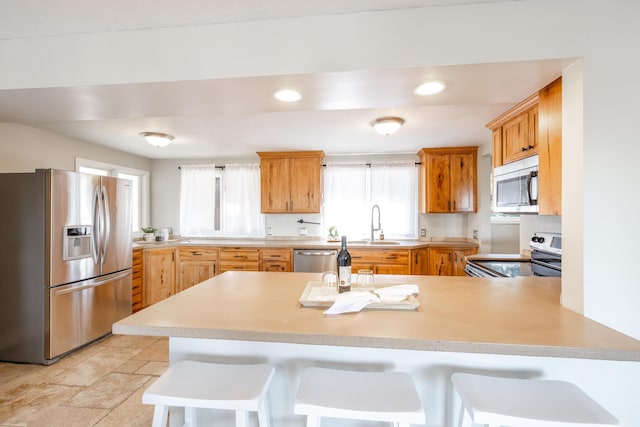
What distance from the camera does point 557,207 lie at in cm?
154

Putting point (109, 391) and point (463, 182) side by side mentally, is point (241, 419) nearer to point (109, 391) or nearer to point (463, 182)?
point (109, 391)

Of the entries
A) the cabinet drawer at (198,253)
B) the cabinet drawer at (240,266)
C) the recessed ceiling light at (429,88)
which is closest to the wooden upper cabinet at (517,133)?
the recessed ceiling light at (429,88)

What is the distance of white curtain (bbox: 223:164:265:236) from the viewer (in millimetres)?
4727

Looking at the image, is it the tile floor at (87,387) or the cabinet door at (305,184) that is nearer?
the tile floor at (87,387)

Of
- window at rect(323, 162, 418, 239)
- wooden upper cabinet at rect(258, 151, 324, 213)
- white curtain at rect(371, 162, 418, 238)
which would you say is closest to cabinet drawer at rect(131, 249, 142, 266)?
wooden upper cabinet at rect(258, 151, 324, 213)

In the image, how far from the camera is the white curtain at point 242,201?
473 cm

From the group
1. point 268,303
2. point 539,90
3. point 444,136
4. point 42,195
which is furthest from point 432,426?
point 42,195

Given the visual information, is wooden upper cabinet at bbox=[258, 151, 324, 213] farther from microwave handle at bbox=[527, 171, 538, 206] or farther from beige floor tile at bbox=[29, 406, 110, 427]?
beige floor tile at bbox=[29, 406, 110, 427]

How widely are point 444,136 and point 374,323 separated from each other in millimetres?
3060

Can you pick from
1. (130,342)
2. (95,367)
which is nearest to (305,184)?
(130,342)

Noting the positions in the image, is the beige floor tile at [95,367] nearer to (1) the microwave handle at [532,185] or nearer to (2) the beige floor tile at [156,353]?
(2) the beige floor tile at [156,353]

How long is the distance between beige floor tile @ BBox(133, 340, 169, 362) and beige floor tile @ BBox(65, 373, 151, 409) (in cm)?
27

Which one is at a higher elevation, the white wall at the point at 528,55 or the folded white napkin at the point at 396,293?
the white wall at the point at 528,55

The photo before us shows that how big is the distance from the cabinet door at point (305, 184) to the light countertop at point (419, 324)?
277 centimetres
